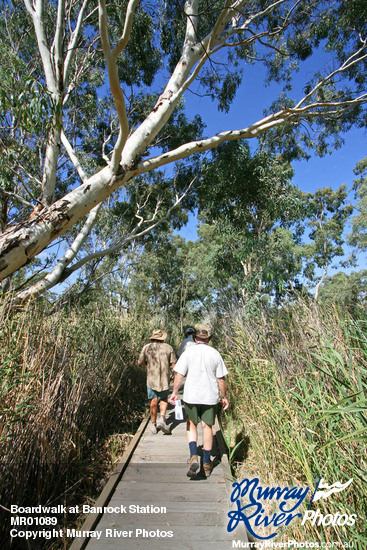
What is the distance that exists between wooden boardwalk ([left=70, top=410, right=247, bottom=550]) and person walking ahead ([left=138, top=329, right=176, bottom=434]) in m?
0.79

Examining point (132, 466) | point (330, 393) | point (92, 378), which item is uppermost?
point (92, 378)

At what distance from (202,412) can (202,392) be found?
0.24m

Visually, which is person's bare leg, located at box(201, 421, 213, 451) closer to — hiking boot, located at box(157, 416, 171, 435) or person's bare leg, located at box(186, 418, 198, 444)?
person's bare leg, located at box(186, 418, 198, 444)

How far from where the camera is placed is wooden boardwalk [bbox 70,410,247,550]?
212cm

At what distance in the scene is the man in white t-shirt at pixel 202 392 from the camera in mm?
2857

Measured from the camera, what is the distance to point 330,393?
2.29m

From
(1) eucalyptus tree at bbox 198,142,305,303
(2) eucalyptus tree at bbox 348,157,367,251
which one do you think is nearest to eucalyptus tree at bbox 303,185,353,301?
(2) eucalyptus tree at bbox 348,157,367,251

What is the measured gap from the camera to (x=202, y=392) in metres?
2.88

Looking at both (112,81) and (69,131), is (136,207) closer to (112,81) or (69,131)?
(69,131)

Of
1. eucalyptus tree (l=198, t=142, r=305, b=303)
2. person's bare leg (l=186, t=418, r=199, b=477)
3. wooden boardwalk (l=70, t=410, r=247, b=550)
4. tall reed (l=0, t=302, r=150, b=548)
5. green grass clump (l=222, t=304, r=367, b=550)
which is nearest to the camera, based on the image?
green grass clump (l=222, t=304, r=367, b=550)

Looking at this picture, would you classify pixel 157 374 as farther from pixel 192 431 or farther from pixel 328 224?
pixel 328 224

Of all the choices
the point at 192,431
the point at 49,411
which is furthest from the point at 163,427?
the point at 49,411

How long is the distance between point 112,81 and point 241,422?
14.7 feet

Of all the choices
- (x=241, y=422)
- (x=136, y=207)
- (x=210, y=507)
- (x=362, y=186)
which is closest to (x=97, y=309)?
(x=241, y=422)
